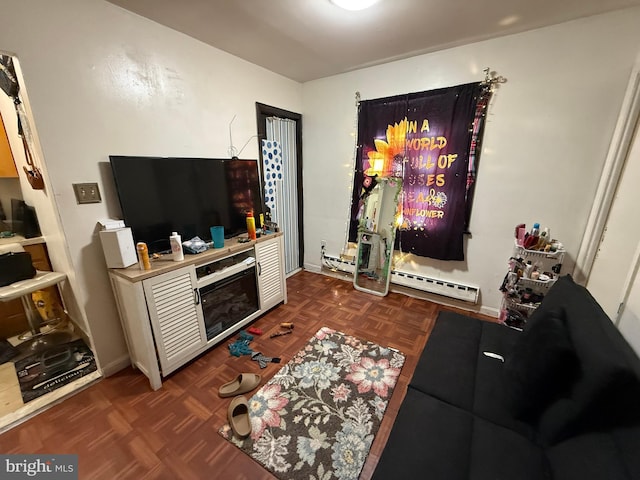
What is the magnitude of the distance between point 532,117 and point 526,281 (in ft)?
4.31

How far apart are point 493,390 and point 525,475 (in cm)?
39

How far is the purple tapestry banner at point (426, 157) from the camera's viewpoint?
228 cm

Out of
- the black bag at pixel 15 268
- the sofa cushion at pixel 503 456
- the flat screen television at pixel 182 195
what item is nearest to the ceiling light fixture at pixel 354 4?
the flat screen television at pixel 182 195

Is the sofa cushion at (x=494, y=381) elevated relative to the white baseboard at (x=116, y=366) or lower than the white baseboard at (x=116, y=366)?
elevated

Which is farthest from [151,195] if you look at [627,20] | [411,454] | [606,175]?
[627,20]

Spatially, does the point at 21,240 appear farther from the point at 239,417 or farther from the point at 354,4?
the point at 354,4

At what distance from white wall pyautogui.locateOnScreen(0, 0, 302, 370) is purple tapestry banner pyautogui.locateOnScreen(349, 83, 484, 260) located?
5.30 ft

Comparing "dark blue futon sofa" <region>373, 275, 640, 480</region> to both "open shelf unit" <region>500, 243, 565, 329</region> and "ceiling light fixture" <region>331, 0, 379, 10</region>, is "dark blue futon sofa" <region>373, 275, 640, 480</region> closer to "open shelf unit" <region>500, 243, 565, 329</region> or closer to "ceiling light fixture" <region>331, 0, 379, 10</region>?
"open shelf unit" <region>500, 243, 565, 329</region>

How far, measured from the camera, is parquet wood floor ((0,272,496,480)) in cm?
125

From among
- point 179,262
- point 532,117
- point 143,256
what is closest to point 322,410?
point 179,262

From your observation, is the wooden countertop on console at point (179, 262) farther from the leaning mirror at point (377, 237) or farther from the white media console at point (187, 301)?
the leaning mirror at point (377, 237)

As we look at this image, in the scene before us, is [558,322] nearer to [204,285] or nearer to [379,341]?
[379,341]

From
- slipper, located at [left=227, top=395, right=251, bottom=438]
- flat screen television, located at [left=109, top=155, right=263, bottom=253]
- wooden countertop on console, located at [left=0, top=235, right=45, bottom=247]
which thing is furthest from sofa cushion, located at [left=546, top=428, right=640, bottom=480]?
wooden countertop on console, located at [left=0, top=235, right=45, bottom=247]

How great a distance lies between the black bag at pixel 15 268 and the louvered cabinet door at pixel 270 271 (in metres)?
1.61
